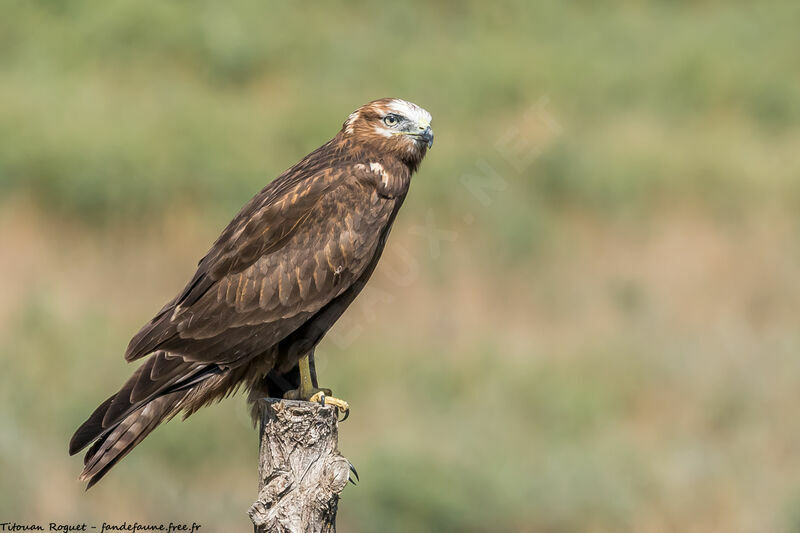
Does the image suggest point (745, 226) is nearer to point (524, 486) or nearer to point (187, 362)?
point (524, 486)

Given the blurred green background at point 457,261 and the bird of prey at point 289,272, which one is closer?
the bird of prey at point 289,272

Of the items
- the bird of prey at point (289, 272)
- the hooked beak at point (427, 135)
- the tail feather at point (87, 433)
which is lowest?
the tail feather at point (87, 433)

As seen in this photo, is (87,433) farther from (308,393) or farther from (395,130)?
(395,130)

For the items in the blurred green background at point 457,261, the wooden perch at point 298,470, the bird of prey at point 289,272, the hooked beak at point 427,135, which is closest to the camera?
the wooden perch at point 298,470

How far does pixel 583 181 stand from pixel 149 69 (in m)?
5.89

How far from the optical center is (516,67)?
16.2m

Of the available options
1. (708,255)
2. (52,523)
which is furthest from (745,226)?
(52,523)

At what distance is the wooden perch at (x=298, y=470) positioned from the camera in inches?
181

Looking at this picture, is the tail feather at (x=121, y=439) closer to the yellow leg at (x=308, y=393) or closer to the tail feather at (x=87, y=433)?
the tail feather at (x=87, y=433)

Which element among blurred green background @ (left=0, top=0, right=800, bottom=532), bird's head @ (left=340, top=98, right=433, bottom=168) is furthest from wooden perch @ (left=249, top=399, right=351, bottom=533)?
blurred green background @ (left=0, top=0, right=800, bottom=532)

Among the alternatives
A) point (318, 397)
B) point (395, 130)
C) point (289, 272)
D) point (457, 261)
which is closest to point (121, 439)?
point (318, 397)

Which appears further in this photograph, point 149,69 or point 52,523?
point 149,69

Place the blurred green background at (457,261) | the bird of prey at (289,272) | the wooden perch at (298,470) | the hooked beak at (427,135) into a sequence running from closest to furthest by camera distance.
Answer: the wooden perch at (298,470)
the bird of prey at (289,272)
the hooked beak at (427,135)
the blurred green background at (457,261)

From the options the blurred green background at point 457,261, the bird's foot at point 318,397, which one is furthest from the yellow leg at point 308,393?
the blurred green background at point 457,261
